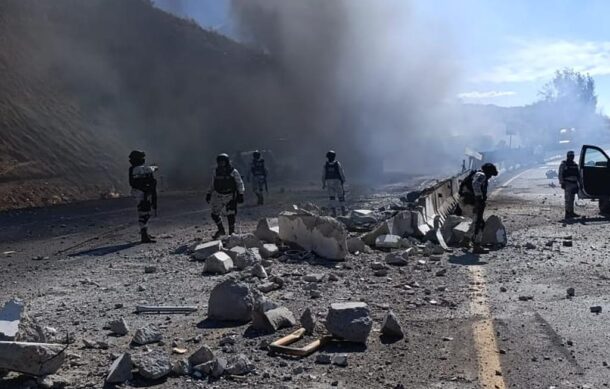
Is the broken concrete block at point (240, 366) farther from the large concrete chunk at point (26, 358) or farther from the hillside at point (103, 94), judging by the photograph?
the hillside at point (103, 94)

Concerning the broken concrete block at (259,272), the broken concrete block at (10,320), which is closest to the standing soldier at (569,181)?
the broken concrete block at (259,272)

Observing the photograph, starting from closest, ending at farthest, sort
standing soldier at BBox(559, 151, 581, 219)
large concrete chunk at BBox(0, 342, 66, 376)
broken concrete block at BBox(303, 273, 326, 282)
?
large concrete chunk at BBox(0, 342, 66, 376) → broken concrete block at BBox(303, 273, 326, 282) → standing soldier at BBox(559, 151, 581, 219)

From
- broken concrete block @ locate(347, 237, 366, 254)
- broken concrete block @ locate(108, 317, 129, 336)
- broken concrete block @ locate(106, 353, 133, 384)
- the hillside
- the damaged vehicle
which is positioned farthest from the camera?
the hillside

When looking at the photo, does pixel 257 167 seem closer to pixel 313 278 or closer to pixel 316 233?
pixel 316 233

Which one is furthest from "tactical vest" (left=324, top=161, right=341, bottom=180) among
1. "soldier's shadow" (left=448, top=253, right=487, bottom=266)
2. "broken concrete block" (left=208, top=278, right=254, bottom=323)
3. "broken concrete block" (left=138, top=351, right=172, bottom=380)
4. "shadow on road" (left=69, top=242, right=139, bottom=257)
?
"broken concrete block" (left=138, top=351, right=172, bottom=380)

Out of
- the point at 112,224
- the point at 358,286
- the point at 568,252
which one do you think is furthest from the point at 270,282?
the point at 112,224

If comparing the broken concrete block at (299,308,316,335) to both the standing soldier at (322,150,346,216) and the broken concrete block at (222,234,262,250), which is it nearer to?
the broken concrete block at (222,234,262,250)

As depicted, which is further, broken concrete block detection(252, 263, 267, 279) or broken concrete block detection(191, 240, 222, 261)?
broken concrete block detection(191, 240, 222, 261)

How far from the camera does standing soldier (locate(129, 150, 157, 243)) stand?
10.6 meters

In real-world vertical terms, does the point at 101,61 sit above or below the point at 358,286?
above

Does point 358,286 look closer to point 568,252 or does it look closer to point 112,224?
point 568,252

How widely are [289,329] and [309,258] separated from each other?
3269mm

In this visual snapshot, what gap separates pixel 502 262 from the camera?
8.39 m

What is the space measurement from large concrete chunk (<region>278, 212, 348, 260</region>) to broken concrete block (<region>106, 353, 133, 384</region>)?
4.49 meters
